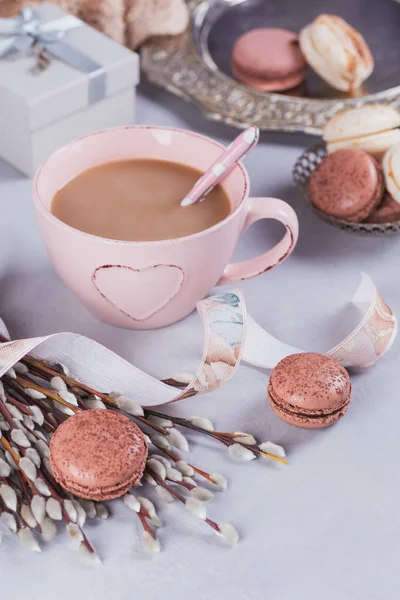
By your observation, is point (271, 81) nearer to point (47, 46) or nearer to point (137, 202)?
point (47, 46)

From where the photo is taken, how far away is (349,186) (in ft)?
3.13

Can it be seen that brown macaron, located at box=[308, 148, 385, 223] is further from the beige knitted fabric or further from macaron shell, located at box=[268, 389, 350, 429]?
the beige knitted fabric

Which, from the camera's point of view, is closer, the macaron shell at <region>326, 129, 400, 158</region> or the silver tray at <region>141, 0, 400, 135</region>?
the macaron shell at <region>326, 129, 400, 158</region>

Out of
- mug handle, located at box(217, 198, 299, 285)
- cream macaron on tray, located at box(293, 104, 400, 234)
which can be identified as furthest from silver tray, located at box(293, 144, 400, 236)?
mug handle, located at box(217, 198, 299, 285)

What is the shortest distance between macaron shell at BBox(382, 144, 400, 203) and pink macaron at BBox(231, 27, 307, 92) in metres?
0.30

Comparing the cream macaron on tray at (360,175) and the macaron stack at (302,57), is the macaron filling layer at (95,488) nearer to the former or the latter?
the cream macaron on tray at (360,175)

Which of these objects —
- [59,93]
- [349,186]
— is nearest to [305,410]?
[349,186]

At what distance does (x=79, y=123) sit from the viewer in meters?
1.09

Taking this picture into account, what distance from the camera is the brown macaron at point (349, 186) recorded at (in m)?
0.95

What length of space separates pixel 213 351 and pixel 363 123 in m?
0.39

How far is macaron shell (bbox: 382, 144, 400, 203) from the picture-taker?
3.08ft

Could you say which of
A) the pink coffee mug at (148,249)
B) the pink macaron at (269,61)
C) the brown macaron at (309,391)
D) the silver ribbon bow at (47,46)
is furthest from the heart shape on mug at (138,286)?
the pink macaron at (269,61)

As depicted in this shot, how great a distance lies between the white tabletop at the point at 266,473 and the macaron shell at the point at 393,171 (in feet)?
0.27

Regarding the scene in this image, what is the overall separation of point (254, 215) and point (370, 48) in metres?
0.58
